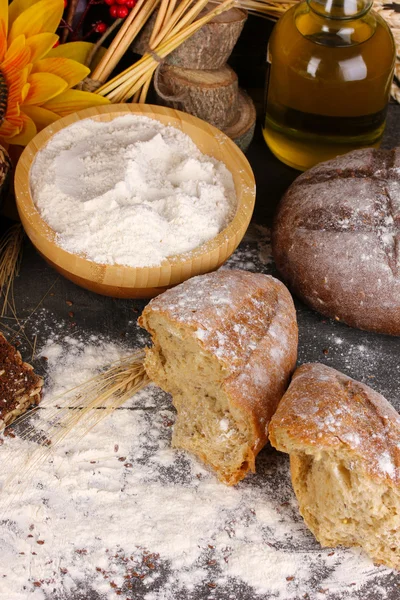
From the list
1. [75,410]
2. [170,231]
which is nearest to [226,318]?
[170,231]

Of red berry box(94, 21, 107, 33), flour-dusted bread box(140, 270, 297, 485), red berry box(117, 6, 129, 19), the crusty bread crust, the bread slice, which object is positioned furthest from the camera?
red berry box(94, 21, 107, 33)

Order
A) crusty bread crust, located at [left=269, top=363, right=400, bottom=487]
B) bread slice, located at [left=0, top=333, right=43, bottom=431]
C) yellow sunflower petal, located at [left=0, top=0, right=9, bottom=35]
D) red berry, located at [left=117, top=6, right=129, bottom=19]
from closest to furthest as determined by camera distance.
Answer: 1. crusty bread crust, located at [left=269, top=363, right=400, bottom=487]
2. bread slice, located at [left=0, top=333, right=43, bottom=431]
3. yellow sunflower petal, located at [left=0, top=0, right=9, bottom=35]
4. red berry, located at [left=117, top=6, right=129, bottom=19]

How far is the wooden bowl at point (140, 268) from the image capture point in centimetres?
213

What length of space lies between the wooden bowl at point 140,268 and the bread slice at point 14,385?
0.28 metres

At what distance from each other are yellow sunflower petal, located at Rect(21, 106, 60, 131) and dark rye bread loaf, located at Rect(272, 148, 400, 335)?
797mm

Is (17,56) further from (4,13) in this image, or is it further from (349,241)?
(349,241)

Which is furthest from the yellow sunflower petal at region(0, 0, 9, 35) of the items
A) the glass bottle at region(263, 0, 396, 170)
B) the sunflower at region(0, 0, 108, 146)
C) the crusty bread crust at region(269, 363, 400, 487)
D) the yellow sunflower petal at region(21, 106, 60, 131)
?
the crusty bread crust at region(269, 363, 400, 487)

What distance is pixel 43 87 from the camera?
241 cm

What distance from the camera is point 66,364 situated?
7.27 ft

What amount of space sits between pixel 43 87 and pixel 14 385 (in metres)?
0.94

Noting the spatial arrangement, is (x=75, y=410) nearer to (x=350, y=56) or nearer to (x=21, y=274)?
(x=21, y=274)

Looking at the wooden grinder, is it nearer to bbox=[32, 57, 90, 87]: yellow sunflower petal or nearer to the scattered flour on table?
bbox=[32, 57, 90, 87]: yellow sunflower petal

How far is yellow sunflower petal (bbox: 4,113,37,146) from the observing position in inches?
96.1

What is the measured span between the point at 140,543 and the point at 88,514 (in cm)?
15
